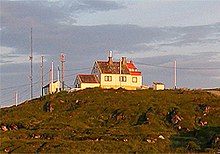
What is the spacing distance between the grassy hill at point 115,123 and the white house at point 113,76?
873 cm

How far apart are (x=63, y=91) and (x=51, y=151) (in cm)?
2664

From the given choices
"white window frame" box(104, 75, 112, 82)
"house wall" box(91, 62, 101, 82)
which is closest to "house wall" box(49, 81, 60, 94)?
"house wall" box(91, 62, 101, 82)

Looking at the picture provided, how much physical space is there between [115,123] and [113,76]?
2116 centimetres

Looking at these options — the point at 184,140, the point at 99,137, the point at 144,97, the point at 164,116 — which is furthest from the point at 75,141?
Result: the point at 144,97

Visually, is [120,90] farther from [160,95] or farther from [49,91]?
[49,91]

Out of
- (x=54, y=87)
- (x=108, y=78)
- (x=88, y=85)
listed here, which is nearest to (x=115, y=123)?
(x=88, y=85)

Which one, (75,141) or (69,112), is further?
(69,112)

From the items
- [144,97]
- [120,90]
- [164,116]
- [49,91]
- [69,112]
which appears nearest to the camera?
[164,116]

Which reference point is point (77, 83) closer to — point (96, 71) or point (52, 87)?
point (96, 71)

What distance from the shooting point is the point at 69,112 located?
52406 mm

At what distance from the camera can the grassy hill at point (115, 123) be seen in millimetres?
39062

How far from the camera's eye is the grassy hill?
128 ft

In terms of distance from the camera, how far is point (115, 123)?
48.8 meters

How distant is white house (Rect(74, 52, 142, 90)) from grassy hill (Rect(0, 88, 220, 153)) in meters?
8.73
